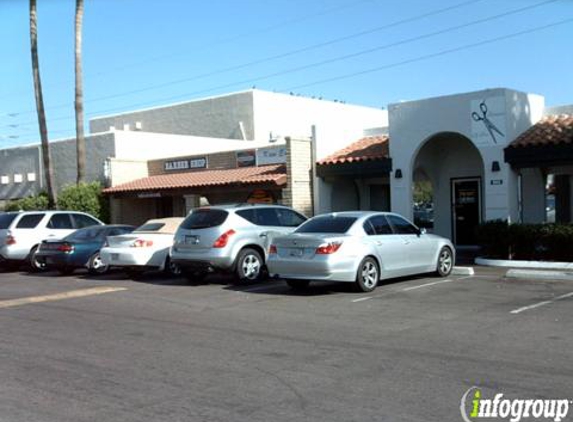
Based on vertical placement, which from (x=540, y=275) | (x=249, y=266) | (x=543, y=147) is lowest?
(x=540, y=275)

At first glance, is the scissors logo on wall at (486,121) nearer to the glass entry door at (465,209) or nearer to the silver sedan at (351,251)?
the glass entry door at (465,209)

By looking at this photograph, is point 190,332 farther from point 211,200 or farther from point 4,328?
point 211,200

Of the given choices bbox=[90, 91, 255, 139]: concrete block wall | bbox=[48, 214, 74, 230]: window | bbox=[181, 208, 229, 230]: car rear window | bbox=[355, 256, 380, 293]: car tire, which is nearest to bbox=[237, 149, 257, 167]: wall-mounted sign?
bbox=[48, 214, 74, 230]: window

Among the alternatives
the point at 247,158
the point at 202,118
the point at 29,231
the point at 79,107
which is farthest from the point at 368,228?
the point at 202,118

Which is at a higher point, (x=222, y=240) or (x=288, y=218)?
(x=288, y=218)

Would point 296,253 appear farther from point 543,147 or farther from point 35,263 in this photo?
point 35,263

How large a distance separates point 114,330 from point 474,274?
8.82 meters

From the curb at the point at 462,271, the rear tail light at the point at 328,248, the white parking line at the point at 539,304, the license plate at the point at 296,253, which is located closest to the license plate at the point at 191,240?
the license plate at the point at 296,253

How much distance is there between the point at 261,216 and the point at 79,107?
52.7ft

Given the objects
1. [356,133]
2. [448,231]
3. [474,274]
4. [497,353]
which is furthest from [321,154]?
[497,353]

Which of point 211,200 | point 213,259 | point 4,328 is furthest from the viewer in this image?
point 211,200

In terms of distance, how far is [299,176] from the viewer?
22.3 metres

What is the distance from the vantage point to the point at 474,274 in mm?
15500

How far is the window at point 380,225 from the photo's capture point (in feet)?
43.8
